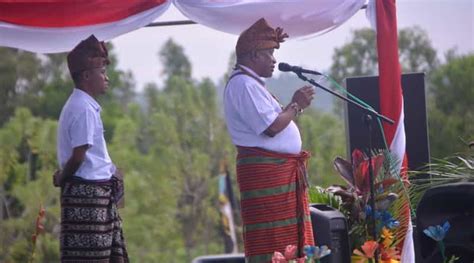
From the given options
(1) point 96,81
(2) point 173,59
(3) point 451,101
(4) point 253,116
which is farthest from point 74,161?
(2) point 173,59

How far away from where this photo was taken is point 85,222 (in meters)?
4.16

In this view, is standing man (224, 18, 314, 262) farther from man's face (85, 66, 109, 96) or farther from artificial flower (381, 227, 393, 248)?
man's face (85, 66, 109, 96)

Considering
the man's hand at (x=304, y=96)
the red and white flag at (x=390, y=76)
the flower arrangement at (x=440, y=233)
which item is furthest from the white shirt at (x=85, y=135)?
the red and white flag at (x=390, y=76)

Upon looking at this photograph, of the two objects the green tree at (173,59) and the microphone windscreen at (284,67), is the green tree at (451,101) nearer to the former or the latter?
the microphone windscreen at (284,67)

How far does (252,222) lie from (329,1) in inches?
55.8

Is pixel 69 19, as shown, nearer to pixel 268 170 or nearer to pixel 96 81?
pixel 96 81

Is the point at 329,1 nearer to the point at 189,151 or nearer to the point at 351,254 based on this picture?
the point at 351,254

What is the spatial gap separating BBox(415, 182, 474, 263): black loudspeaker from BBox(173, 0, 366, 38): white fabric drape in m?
1.42

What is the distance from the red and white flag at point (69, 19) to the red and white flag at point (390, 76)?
1.09 meters

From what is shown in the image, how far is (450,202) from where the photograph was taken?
4152mm

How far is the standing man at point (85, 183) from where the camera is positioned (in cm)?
416

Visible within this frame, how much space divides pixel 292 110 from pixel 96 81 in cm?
83

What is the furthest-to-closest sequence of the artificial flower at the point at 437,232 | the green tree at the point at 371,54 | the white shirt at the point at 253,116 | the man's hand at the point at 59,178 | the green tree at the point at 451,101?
the green tree at the point at 371,54 → the green tree at the point at 451,101 → the white shirt at the point at 253,116 → the man's hand at the point at 59,178 → the artificial flower at the point at 437,232

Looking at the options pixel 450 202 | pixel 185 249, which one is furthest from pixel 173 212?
pixel 450 202
